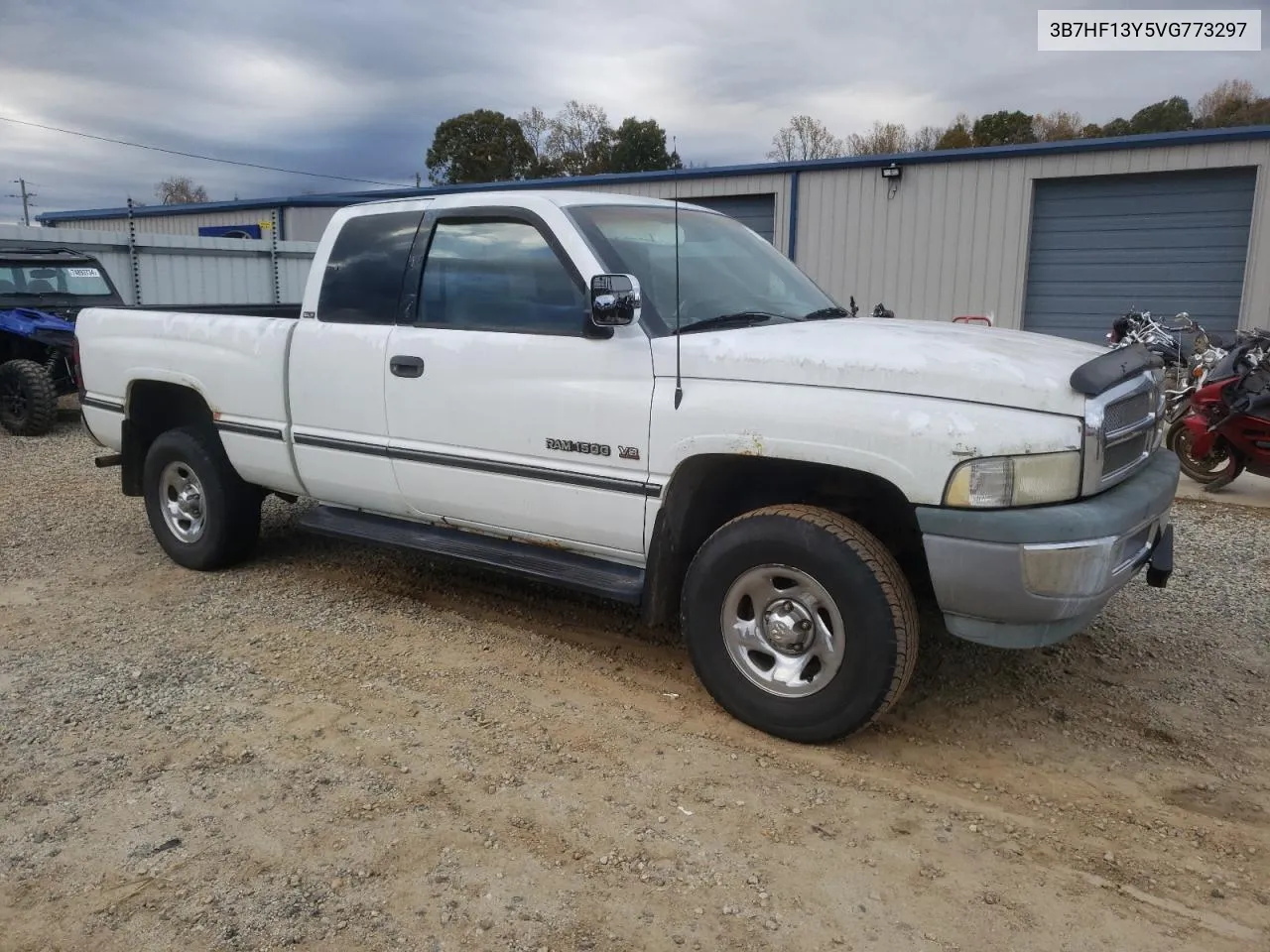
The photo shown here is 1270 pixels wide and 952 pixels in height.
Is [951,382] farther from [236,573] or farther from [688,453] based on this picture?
[236,573]

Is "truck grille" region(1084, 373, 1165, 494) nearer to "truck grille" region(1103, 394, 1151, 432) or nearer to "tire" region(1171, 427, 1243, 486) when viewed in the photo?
"truck grille" region(1103, 394, 1151, 432)

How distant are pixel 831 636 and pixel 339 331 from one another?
274cm

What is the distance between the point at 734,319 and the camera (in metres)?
4.03

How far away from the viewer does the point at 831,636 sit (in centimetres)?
343

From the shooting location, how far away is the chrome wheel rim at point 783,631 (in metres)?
3.44

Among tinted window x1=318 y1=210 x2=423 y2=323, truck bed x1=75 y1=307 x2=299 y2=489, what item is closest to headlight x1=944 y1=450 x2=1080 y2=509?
tinted window x1=318 y1=210 x2=423 y2=323

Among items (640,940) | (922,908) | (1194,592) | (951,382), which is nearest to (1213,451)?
(1194,592)

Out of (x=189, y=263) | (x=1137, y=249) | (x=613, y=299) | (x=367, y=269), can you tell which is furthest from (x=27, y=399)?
(x=1137, y=249)

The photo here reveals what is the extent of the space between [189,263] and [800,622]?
1552cm

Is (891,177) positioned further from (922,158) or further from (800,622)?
(800,622)

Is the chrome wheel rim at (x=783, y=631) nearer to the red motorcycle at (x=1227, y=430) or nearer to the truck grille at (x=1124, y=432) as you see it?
→ the truck grille at (x=1124, y=432)

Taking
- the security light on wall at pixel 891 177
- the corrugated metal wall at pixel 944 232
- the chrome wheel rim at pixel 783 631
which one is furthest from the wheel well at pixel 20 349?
the security light on wall at pixel 891 177

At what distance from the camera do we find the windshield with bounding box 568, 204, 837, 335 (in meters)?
4.00

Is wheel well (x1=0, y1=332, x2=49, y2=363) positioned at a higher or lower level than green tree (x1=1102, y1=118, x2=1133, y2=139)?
lower
